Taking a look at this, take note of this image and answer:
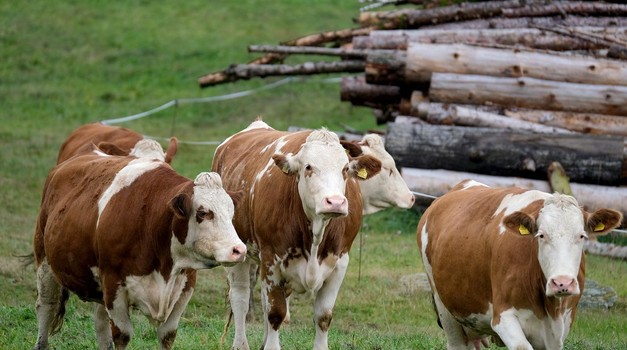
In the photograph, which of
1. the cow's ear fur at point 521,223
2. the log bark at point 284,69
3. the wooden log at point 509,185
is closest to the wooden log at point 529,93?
the wooden log at point 509,185

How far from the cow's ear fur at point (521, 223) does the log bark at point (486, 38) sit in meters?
9.41

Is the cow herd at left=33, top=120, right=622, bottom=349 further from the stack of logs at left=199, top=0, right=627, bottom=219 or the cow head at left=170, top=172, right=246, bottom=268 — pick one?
the stack of logs at left=199, top=0, right=627, bottom=219

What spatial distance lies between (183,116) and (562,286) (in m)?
20.2

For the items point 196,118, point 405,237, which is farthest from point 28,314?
point 196,118

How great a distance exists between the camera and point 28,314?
10.5m

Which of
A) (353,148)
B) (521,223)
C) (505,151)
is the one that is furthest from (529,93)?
(521,223)

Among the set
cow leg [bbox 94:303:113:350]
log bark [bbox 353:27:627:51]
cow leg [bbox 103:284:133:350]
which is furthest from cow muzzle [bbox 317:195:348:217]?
log bark [bbox 353:27:627:51]

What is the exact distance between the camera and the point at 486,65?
1619cm

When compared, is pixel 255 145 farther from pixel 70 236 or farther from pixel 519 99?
pixel 519 99

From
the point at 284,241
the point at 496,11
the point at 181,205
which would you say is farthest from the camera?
the point at 496,11

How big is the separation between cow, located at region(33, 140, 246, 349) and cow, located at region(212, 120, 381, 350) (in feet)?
2.47

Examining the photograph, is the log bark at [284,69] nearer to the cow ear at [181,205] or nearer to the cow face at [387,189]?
the cow face at [387,189]

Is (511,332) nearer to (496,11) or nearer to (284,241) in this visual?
(284,241)

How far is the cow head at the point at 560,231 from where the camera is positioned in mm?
6996
